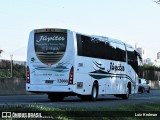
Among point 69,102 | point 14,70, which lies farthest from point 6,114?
point 14,70

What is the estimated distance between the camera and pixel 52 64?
973 inches

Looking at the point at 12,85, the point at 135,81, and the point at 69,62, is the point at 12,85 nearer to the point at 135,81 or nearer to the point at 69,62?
the point at 135,81

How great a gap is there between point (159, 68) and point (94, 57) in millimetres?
69463

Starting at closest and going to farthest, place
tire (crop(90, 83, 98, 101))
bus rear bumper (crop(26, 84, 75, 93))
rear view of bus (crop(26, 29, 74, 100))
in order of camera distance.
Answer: bus rear bumper (crop(26, 84, 75, 93)) < rear view of bus (crop(26, 29, 74, 100)) < tire (crop(90, 83, 98, 101))

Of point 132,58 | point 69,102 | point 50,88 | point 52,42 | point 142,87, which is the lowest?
point 69,102

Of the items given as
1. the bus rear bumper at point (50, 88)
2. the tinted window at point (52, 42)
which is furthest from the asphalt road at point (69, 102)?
the tinted window at point (52, 42)

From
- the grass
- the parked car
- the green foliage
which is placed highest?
the green foliage

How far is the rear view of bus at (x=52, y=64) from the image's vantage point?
2458cm

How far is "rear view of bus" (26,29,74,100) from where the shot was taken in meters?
24.6

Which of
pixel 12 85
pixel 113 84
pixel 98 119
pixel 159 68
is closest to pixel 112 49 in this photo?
pixel 113 84

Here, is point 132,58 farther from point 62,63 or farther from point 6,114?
point 6,114

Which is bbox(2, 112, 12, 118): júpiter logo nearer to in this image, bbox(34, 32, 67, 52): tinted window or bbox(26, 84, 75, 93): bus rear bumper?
bbox(26, 84, 75, 93): bus rear bumper

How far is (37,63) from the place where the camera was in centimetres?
2491

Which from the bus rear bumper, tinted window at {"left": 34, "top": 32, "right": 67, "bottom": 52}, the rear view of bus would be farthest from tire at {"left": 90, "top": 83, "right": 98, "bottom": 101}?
tinted window at {"left": 34, "top": 32, "right": 67, "bottom": 52}
